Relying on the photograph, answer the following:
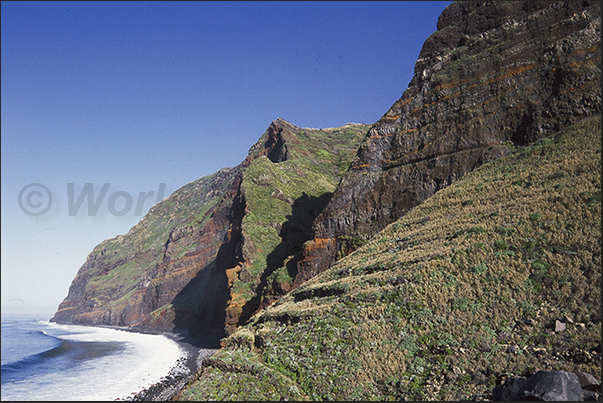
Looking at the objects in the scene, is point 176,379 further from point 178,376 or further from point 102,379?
point 102,379

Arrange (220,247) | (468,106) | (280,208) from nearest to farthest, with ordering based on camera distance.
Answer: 1. (468,106)
2. (280,208)
3. (220,247)

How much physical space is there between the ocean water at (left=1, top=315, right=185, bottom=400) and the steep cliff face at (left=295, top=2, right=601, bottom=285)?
2276cm

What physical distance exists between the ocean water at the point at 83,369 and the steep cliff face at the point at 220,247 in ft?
38.8

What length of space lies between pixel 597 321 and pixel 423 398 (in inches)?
290

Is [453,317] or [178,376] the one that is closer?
[453,317]

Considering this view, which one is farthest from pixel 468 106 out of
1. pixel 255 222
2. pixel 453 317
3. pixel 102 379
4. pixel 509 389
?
pixel 102 379

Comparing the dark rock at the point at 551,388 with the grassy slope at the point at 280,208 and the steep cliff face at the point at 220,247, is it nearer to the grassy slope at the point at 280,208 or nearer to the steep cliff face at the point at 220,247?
the steep cliff face at the point at 220,247

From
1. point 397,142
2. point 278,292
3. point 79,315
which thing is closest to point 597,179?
point 397,142

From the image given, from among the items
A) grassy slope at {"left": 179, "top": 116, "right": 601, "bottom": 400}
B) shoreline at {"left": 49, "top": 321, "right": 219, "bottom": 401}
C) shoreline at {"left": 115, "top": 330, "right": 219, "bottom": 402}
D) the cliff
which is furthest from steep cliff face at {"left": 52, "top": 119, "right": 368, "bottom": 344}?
grassy slope at {"left": 179, "top": 116, "right": 601, "bottom": 400}

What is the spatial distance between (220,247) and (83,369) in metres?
40.5

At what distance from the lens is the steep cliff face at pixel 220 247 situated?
199ft

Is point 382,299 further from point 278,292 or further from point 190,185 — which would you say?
point 190,185

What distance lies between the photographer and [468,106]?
37219 mm

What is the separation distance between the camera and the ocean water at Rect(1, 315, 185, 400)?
32875mm
